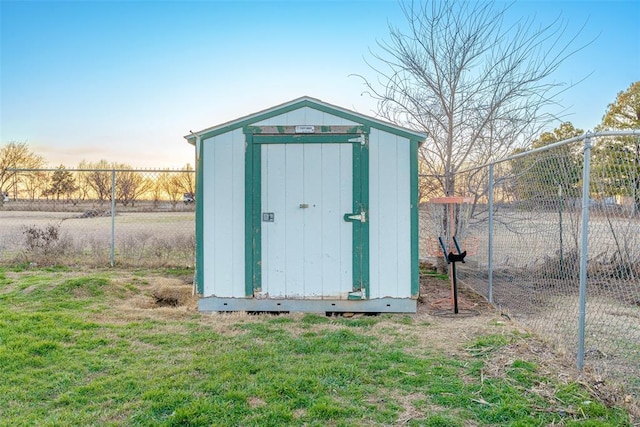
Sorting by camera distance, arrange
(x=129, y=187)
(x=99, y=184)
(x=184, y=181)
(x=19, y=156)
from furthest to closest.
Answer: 1. (x=19, y=156)
2. (x=99, y=184)
3. (x=129, y=187)
4. (x=184, y=181)

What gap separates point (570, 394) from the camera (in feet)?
8.00

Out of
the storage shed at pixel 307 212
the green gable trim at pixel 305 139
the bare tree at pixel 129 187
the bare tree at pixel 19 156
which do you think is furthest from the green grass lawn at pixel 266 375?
the bare tree at pixel 19 156

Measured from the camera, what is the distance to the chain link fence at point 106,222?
723 cm

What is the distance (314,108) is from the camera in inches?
175

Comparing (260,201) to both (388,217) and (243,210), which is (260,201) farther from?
(388,217)

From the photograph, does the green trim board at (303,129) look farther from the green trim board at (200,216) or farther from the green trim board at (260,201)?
the green trim board at (200,216)

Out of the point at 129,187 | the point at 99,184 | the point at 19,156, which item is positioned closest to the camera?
the point at 129,187

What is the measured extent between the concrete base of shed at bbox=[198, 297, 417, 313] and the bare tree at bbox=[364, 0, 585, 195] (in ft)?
9.25

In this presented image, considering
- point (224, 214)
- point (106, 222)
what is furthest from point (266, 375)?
point (106, 222)

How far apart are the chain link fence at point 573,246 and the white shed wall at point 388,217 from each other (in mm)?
1135

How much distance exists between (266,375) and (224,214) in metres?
2.25

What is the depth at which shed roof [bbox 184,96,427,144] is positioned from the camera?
14.5 ft

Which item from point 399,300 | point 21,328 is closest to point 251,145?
point 399,300

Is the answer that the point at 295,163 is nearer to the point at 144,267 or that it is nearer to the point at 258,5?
the point at 144,267
